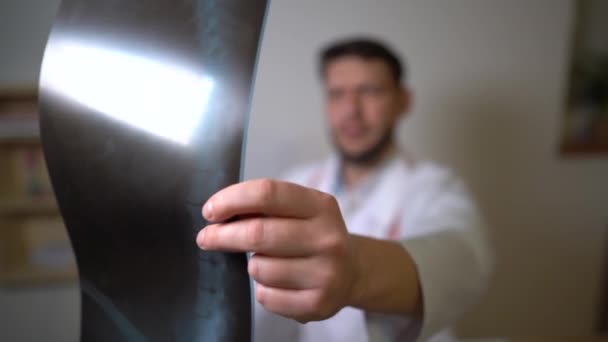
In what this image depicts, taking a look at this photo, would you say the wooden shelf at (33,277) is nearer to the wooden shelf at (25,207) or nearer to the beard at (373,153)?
the wooden shelf at (25,207)

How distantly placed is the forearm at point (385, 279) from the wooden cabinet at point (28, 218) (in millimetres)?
561

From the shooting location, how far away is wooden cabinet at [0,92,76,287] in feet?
1.70

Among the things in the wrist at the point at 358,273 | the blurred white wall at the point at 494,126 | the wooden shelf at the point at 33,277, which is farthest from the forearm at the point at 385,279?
the wooden shelf at the point at 33,277

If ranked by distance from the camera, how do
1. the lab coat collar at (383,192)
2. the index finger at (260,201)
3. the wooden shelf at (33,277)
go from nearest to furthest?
the index finger at (260,201) → the lab coat collar at (383,192) → the wooden shelf at (33,277)

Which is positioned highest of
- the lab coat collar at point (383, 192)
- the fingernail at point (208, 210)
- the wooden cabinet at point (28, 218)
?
the fingernail at point (208, 210)

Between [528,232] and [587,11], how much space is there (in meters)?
0.46

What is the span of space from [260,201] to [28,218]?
0.63 m

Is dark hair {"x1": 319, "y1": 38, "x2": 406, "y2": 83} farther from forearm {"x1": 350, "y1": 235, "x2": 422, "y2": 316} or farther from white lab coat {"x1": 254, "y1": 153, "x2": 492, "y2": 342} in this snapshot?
forearm {"x1": 350, "y1": 235, "x2": 422, "y2": 316}

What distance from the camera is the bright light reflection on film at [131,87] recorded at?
138 mm

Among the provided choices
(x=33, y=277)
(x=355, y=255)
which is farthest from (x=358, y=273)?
(x=33, y=277)

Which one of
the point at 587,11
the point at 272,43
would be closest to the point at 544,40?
the point at 587,11

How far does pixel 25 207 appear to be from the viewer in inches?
20.3

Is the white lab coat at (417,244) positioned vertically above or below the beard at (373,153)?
below

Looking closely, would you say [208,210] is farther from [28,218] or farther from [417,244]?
[28,218]
